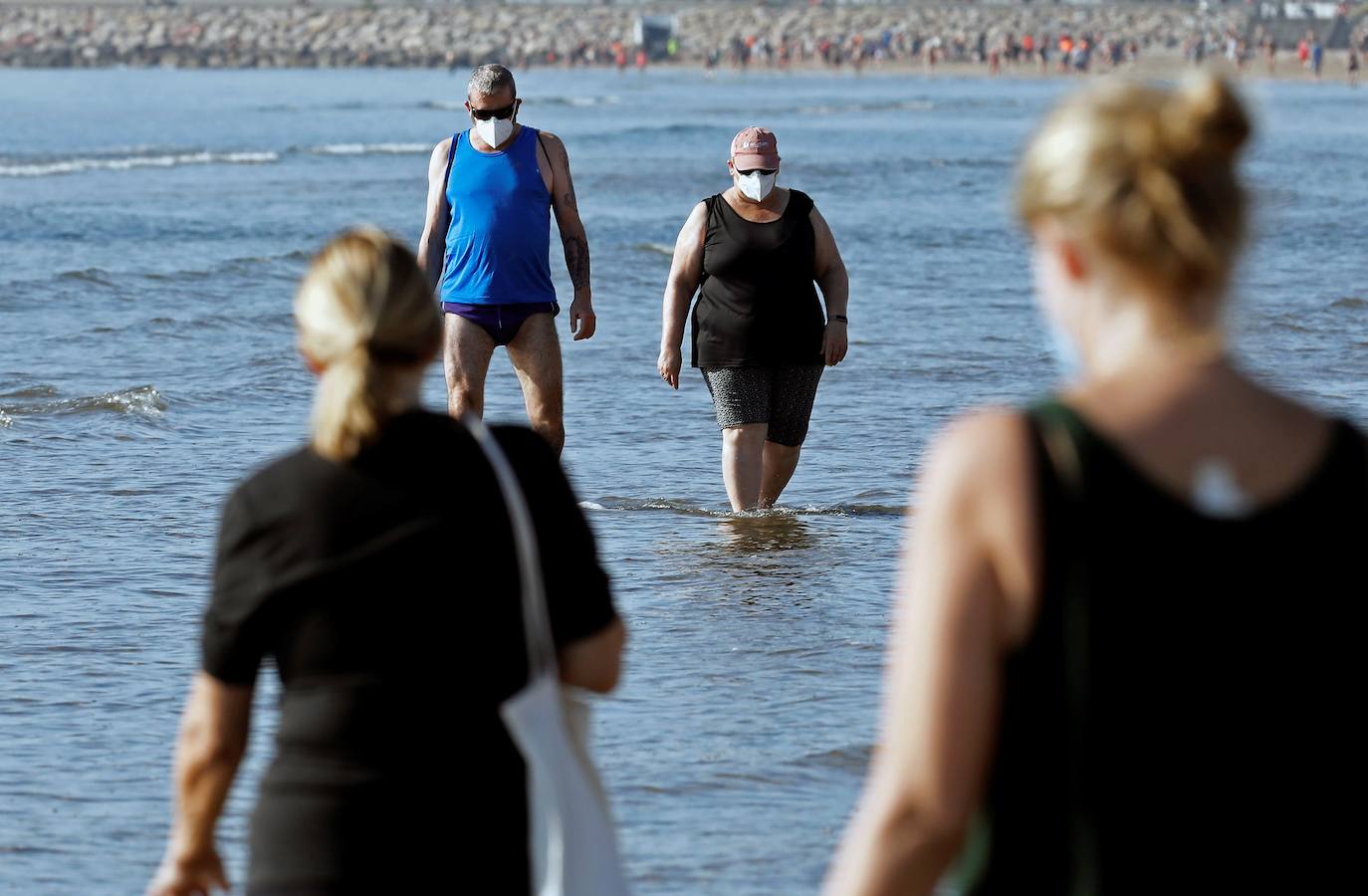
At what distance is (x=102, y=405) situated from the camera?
1209 centimetres

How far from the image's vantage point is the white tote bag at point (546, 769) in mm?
2518

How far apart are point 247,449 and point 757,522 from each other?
342 centimetres

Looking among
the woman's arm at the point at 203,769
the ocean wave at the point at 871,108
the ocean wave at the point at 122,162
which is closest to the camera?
the woman's arm at the point at 203,769

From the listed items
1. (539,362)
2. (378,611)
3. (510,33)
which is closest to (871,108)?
(539,362)

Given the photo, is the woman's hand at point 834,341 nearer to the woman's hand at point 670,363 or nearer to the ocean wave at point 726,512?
the woman's hand at point 670,363

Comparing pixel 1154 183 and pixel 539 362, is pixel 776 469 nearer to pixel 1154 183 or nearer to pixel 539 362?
pixel 539 362

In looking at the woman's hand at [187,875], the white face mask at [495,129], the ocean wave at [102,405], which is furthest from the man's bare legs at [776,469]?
the woman's hand at [187,875]

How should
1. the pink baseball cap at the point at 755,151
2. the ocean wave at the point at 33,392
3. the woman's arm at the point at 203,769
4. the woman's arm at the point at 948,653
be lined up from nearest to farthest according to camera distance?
the woman's arm at the point at 948,653 < the woman's arm at the point at 203,769 < the pink baseball cap at the point at 755,151 < the ocean wave at the point at 33,392

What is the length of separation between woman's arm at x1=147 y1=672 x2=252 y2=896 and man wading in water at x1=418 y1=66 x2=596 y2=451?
5.33 m

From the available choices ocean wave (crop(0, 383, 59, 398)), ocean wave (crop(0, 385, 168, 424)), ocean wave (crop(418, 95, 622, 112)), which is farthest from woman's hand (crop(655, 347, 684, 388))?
ocean wave (crop(418, 95, 622, 112))

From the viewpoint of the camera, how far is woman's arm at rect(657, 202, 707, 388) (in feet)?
26.1

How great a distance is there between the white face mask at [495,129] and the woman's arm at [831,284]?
1183mm

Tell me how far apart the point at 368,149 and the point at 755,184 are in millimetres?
35895

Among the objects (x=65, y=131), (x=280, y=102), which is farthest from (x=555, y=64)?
(x=65, y=131)
